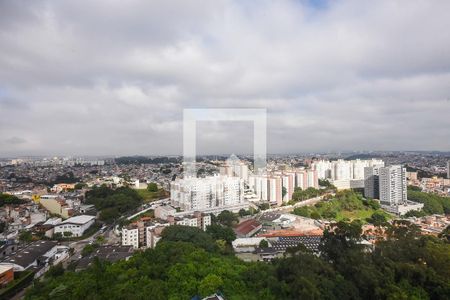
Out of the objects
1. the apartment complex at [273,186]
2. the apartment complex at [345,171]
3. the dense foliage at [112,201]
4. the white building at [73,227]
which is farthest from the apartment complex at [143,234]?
the apartment complex at [345,171]

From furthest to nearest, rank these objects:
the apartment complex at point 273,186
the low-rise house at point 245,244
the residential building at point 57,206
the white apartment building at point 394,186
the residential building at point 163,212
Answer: the white apartment building at point 394,186 < the apartment complex at point 273,186 < the residential building at point 57,206 < the residential building at point 163,212 < the low-rise house at point 245,244

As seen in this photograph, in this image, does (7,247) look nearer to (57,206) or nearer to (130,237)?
(130,237)

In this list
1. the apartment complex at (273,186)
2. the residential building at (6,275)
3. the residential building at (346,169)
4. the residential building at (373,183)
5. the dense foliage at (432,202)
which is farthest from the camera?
the residential building at (346,169)

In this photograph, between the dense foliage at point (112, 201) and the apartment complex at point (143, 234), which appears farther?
the dense foliage at point (112, 201)

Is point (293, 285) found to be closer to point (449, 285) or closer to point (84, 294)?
point (449, 285)

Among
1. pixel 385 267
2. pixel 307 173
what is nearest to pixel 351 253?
pixel 385 267

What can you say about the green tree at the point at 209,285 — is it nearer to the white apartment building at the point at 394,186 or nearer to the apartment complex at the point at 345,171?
the white apartment building at the point at 394,186

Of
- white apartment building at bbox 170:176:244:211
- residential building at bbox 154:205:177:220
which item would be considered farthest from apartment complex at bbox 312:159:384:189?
residential building at bbox 154:205:177:220

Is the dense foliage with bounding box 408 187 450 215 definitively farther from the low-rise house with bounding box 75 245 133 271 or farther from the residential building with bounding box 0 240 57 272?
the residential building with bounding box 0 240 57 272
